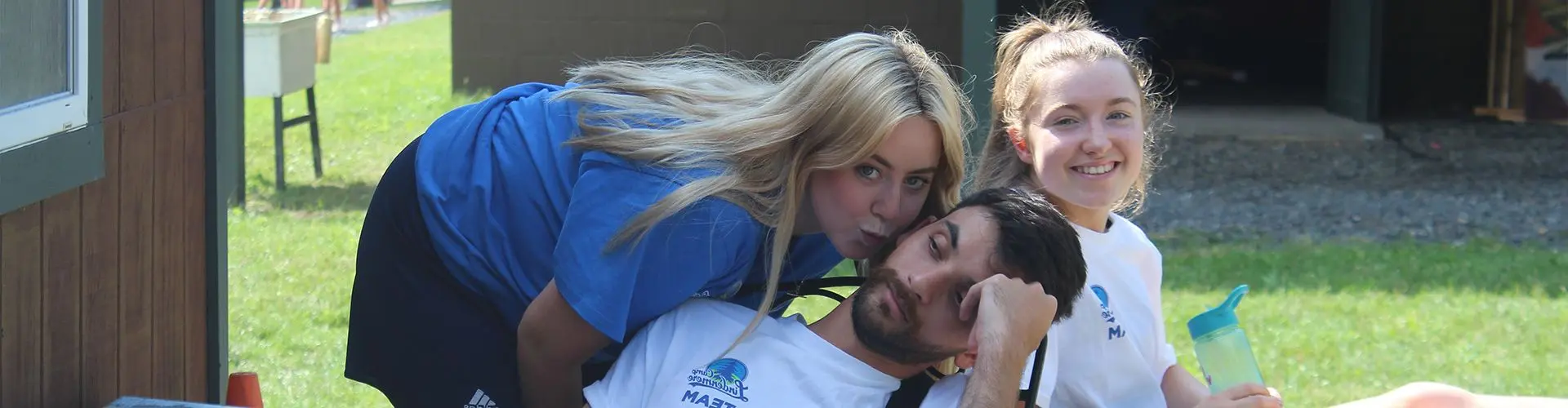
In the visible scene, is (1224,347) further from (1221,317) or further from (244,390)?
(244,390)

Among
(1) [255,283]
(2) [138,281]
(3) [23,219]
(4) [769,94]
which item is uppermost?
(4) [769,94]

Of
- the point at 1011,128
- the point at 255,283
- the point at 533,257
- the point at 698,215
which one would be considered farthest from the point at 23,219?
the point at 255,283

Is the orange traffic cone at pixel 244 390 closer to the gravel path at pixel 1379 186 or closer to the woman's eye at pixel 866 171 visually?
the woman's eye at pixel 866 171

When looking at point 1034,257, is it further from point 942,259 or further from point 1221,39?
point 1221,39

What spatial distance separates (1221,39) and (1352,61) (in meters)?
3.43

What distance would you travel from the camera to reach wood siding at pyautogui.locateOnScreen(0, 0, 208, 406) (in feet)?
7.90

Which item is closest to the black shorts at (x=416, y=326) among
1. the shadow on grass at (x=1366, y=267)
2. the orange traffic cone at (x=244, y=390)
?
the orange traffic cone at (x=244, y=390)

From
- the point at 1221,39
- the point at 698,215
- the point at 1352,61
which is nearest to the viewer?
the point at 698,215

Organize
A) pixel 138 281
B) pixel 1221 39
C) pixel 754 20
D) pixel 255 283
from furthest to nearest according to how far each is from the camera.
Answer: pixel 1221 39, pixel 754 20, pixel 255 283, pixel 138 281

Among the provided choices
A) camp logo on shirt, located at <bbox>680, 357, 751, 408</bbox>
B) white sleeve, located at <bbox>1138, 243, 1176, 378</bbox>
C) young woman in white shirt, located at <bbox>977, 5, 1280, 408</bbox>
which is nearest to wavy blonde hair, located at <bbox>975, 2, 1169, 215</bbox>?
young woman in white shirt, located at <bbox>977, 5, 1280, 408</bbox>

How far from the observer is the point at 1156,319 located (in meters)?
2.87

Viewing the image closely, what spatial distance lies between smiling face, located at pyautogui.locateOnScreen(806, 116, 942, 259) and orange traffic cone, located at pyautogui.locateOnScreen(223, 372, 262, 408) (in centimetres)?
138

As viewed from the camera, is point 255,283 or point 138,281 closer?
point 138,281

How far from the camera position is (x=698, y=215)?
2.30m
